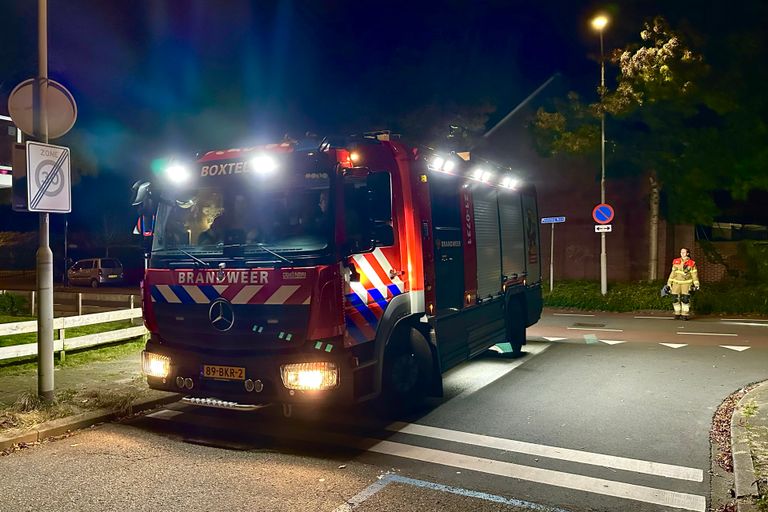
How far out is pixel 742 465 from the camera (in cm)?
535

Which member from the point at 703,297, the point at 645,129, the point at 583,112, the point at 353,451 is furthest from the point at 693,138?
the point at 353,451

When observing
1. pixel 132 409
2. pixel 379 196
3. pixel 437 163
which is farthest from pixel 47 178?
pixel 437 163

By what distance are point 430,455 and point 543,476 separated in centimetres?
102

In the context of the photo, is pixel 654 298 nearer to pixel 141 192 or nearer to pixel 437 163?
pixel 437 163

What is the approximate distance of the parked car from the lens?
33.3m

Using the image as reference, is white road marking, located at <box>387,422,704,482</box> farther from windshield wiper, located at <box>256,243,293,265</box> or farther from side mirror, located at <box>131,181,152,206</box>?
side mirror, located at <box>131,181,152,206</box>

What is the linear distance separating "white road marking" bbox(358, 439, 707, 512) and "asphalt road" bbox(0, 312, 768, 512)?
16 mm

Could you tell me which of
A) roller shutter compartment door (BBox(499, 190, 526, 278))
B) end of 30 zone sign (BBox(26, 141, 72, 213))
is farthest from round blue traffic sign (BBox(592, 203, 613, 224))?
end of 30 zone sign (BBox(26, 141, 72, 213))

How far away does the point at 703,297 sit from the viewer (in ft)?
56.6

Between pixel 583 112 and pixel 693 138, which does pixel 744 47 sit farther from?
pixel 583 112

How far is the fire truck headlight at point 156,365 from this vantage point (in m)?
6.36

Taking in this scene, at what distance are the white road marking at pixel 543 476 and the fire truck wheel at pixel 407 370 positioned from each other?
747mm

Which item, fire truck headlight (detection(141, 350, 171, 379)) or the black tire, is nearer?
fire truck headlight (detection(141, 350, 171, 379))

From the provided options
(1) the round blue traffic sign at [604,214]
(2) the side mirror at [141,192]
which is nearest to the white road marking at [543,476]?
(2) the side mirror at [141,192]
